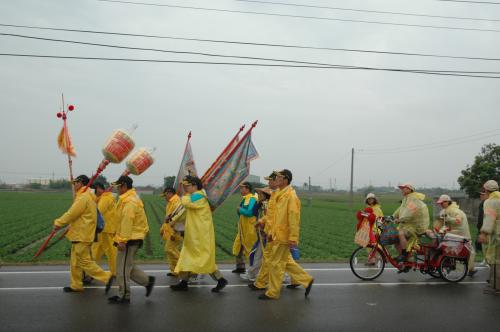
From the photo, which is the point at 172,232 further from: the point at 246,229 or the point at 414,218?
the point at 414,218

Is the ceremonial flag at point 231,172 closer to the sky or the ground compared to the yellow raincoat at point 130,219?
closer to the sky

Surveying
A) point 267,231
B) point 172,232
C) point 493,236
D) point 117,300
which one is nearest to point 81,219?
point 117,300

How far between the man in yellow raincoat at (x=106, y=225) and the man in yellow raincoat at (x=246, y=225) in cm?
226

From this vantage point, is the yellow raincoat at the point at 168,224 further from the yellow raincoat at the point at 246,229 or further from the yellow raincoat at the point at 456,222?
the yellow raincoat at the point at 456,222

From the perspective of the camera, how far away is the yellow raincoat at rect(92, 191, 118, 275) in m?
8.36

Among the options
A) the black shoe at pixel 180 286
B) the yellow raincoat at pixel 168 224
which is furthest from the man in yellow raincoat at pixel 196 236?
the yellow raincoat at pixel 168 224

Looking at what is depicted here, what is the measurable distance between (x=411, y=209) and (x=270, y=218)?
298 centimetres

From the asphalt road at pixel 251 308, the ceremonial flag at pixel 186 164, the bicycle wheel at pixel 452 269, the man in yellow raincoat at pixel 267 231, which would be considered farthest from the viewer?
the ceremonial flag at pixel 186 164

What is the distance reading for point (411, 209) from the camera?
345 inches

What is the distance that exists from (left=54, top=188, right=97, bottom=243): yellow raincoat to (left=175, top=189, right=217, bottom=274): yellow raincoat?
4.87 feet

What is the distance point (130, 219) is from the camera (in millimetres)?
6719

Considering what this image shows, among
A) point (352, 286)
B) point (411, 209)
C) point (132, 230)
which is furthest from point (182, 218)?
point (411, 209)

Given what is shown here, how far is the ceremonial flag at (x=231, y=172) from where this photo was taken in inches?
302

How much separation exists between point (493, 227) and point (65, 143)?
7743 mm
